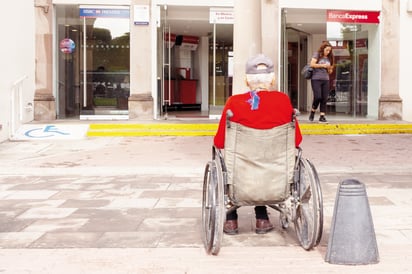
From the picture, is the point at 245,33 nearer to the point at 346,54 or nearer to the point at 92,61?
the point at 92,61

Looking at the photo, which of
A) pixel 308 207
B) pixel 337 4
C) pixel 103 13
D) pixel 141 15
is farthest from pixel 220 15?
pixel 308 207

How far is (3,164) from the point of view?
10391 millimetres

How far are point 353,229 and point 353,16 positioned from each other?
14.1 metres

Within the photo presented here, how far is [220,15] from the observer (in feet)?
56.9

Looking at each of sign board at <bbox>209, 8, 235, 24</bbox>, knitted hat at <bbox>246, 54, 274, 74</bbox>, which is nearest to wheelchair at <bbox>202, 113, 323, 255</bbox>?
knitted hat at <bbox>246, 54, 274, 74</bbox>

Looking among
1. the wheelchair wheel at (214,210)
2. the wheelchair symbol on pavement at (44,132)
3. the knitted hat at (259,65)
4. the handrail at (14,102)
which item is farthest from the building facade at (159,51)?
the wheelchair wheel at (214,210)

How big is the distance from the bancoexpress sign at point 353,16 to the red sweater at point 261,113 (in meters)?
13.3

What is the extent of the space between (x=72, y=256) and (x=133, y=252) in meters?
0.48

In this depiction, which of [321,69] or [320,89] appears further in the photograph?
[320,89]

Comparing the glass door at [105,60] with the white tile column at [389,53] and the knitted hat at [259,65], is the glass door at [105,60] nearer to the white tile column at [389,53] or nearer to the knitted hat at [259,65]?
the white tile column at [389,53]

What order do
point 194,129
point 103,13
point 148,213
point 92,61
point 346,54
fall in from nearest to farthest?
1. point 148,213
2. point 194,129
3. point 103,13
4. point 92,61
5. point 346,54

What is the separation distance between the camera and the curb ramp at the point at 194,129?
46.3 ft

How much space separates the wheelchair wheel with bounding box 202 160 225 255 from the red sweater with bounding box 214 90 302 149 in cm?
31

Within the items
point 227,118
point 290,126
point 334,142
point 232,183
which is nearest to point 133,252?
point 232,183
